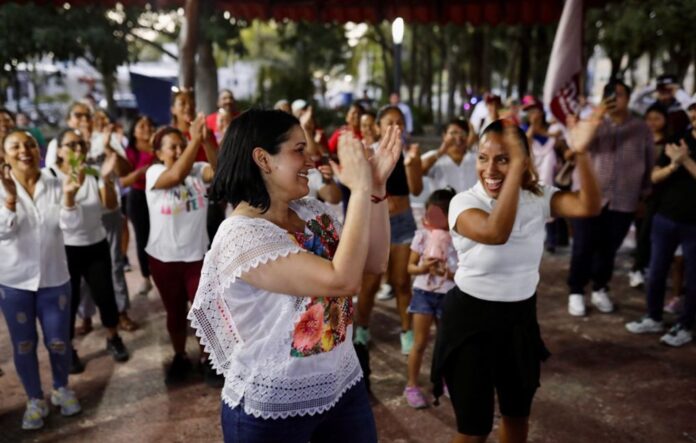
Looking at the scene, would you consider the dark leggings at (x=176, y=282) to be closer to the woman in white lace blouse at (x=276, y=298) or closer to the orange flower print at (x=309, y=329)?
the woman in white lace blouse at (x=276, y=298)

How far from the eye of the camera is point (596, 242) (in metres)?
5.52

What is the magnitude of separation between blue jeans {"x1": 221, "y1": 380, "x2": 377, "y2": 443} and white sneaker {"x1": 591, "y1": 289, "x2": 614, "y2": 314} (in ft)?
13.3

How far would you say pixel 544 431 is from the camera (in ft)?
11.9

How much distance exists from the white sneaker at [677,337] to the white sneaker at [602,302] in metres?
0.72

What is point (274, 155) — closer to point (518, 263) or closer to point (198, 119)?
point (518, 263)

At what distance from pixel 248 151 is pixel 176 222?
2365 millimetres

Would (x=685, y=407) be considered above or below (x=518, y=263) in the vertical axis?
below

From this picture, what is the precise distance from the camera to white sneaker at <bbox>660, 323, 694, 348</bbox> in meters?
4.74

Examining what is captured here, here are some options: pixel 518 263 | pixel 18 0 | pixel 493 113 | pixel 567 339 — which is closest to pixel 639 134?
pixel 493 113

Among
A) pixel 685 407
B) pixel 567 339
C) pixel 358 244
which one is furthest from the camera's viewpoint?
pixel 567 339

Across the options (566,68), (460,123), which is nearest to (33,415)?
(460,123)

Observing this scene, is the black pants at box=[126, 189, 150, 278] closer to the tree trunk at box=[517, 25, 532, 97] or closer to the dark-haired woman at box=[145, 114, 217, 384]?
the dark-haired woman at box=[145, 114, 217, 384]

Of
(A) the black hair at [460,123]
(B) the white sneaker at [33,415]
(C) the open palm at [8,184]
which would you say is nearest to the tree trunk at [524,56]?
(A) the black hair at [460,123]

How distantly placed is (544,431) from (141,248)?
3.85 meters
